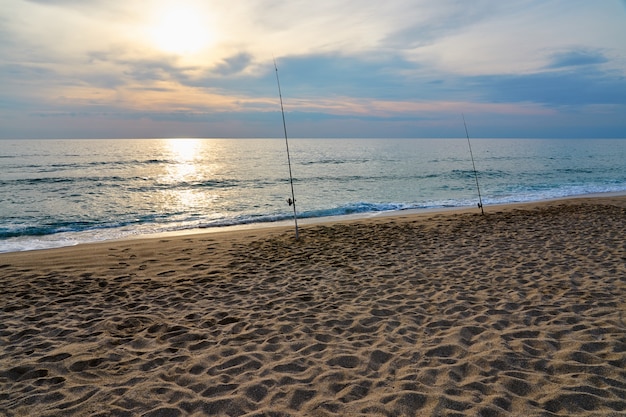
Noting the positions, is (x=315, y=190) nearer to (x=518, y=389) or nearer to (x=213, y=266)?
(x=213, y=266)

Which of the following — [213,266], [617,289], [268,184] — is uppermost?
[268,184]

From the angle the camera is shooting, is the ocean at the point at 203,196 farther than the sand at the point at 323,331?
Yes

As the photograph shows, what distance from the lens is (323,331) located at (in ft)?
14.6

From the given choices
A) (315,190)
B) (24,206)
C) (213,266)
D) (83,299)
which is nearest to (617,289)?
(213,266)

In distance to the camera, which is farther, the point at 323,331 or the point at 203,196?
the point at 203,196

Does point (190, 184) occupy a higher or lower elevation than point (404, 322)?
higher

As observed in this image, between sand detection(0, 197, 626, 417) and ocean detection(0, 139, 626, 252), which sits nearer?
sand detection(0, 197, 626, 417)

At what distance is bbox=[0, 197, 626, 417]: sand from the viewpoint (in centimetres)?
317

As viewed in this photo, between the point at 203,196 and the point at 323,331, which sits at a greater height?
the point at 203,196

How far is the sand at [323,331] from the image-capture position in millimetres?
3172

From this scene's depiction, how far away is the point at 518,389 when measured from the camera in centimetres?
321

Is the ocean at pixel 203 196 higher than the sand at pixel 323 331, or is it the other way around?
the ocean at pixel 203 196

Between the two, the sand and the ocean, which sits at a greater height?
the ocean

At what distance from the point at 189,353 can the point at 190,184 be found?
2289cm
